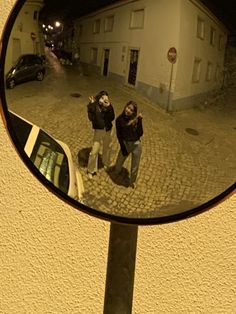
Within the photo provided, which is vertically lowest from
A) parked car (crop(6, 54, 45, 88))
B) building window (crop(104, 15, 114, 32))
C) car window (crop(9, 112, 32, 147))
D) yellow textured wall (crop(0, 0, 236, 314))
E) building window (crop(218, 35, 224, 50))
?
yellow textured wall (crop(0, 0, 236, 314))

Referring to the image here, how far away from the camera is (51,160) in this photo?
357mm

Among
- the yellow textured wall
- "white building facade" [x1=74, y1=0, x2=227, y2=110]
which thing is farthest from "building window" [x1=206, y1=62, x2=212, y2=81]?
the yellow textured wall

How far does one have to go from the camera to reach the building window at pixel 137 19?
0.31 meters

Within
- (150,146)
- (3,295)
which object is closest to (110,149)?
(150,146)

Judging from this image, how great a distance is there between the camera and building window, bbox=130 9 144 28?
1.01 feet

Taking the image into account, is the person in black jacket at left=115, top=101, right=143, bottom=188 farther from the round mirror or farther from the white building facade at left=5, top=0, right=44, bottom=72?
the white building facade at left=5, top=0, right=44, bottom=72

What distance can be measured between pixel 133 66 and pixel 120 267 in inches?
9.8

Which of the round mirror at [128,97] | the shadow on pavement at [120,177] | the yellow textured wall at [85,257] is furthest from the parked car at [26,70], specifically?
the yellow textured wall at [85,257]

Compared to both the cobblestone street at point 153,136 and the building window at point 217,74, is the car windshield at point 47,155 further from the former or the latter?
the building window at point 217,74

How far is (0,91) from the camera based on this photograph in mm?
341

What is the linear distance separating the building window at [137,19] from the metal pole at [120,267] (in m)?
0.23

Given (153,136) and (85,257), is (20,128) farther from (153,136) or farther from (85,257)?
(85,257)

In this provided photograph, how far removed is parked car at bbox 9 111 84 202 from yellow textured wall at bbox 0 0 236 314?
10.0 inches

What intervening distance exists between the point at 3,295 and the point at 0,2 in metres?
0.53
